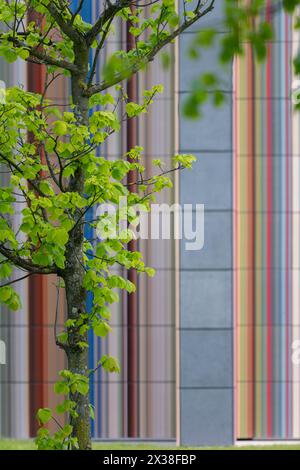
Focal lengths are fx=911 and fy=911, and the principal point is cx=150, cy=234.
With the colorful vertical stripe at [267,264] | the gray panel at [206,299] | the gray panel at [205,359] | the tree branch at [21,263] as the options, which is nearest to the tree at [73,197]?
the tree branch at [21,263]

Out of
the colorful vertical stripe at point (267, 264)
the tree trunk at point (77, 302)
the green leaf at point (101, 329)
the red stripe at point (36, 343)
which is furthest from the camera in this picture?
the colorful vertical stripe at point (267, 264)

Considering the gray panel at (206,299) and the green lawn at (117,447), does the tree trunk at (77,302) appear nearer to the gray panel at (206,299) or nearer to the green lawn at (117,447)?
the green lawn at (117,447)

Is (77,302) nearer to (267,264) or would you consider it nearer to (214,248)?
(214,248)

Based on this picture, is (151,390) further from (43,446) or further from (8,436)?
(43,446)

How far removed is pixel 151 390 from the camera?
12031 millimetres

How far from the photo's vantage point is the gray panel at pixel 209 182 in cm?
1203

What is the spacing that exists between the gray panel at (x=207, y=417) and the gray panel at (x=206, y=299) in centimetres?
92

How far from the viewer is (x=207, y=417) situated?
11969mm

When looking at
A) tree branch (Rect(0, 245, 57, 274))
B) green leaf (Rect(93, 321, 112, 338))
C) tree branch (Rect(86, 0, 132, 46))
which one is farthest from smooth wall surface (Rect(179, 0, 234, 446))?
green leaf (Rect(93, 321, 112, 338))

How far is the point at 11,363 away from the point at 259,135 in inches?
176

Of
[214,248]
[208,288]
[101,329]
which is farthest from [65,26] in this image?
[208,288]

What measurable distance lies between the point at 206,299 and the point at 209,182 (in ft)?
5.07
